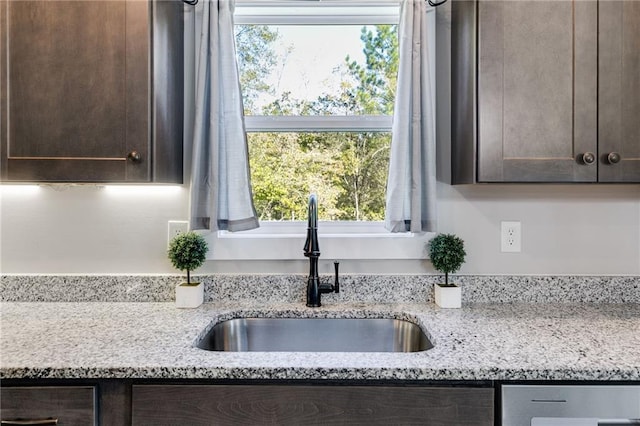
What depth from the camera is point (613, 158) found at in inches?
50.0

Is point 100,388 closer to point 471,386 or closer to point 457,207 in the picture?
point 471,386

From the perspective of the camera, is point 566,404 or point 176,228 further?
point 176,228

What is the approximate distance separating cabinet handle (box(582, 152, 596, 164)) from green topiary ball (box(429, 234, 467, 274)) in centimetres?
49

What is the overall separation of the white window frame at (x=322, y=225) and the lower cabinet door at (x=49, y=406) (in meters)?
0.70

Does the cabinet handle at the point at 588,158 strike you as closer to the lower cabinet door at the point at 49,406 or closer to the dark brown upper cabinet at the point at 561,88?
the dark brown upper cabinet at the point at 561,88

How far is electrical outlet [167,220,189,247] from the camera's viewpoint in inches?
62.1

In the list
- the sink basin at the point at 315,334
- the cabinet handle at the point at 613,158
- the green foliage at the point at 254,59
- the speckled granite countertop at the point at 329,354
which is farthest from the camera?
the green foliage at the point at 254,59

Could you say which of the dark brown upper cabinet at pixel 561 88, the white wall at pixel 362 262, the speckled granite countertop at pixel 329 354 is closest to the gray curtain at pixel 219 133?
the white wall at pixel 362 262

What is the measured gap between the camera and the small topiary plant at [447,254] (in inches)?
57.9

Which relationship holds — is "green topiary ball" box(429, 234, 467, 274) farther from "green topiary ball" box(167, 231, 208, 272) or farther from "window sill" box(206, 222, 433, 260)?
"green topiary ball" box(167, 231, 208, 272)

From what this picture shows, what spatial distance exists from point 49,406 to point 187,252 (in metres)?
0.62

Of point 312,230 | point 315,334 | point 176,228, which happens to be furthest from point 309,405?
point 176,228

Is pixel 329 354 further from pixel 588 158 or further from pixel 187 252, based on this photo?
pixel 588 158

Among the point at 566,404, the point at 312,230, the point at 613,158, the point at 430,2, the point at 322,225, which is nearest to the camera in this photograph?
the point at 566,404
